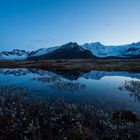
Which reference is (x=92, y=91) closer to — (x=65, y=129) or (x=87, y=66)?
(x=65, y=129)

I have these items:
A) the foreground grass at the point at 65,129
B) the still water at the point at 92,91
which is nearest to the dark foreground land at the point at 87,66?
the still water at the point at 92,91

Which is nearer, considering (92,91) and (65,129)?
(65,129)

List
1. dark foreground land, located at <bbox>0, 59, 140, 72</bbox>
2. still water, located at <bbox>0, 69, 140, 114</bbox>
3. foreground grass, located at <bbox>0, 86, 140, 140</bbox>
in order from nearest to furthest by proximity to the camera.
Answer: foreground grass, located at <bbox>0, 86, 140, 140</bbox> < still water, located at <bbox>0, 69, 140, 114</bbox> < dark foreground land, located at <bbox>0, 59, 140, 72</bbox>

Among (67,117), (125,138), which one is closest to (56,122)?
(67,117)

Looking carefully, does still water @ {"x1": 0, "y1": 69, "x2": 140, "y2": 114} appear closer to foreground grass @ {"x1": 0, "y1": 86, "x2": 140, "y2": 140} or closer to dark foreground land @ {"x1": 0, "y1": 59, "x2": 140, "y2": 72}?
foreground grass @ {"x1": 0, "y1": 86, "x2": 140, "y2": 140}

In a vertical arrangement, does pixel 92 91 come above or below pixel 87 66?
above

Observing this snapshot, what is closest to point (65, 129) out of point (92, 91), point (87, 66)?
point (92, 91)

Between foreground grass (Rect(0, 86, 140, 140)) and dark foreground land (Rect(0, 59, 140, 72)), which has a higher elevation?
foreground grass (Rect(0, 86, 140, 140))

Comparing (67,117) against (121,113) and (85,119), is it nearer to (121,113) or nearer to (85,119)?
(85,119)

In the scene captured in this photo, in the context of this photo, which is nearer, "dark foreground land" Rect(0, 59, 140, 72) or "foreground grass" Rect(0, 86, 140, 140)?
"foreground grass" Rect(0, 86, 140, 140)

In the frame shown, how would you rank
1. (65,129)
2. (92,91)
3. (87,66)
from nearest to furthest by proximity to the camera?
(65,129) → (92,91) → (87,66)

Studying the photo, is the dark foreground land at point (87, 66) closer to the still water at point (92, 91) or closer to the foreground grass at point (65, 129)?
the still water at point (92, 91)

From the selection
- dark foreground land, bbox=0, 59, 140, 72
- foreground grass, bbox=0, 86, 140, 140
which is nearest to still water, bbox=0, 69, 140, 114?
foreground grass, bbox=0, 86, 140, 140

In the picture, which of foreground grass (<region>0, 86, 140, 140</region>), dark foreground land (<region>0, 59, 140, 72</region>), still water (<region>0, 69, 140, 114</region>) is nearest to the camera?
foreground grass (<region>0, 86, 140, 140</region>)
